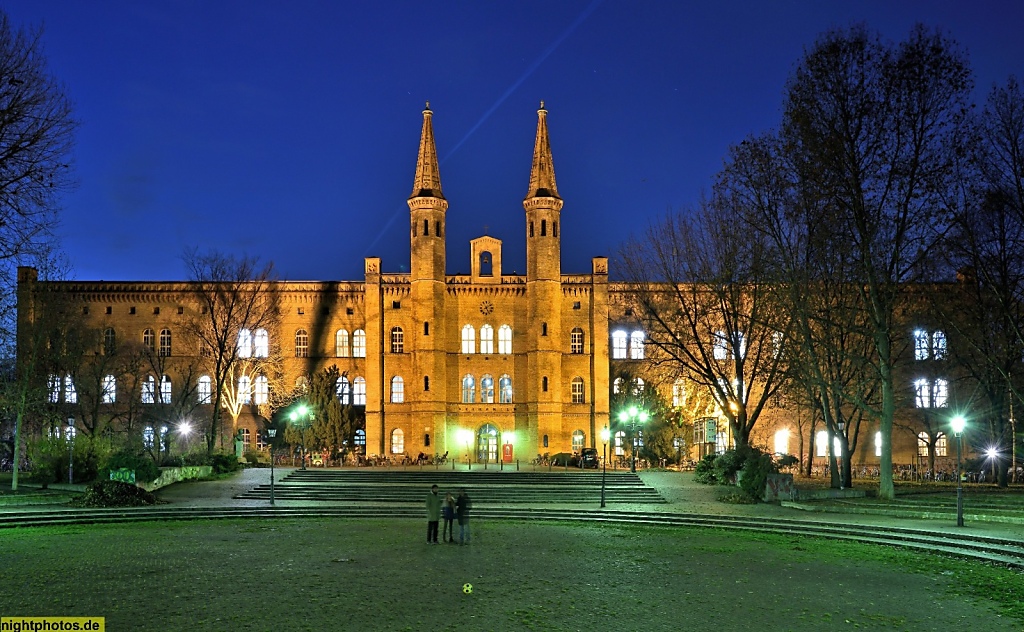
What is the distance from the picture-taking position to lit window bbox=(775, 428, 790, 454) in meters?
58.2

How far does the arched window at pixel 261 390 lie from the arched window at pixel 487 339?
13.8 metres

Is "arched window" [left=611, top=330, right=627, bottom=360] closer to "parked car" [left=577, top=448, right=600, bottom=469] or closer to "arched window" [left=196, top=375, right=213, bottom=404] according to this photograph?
"parked car" [left=577, top=448, right=600, bottom=469]

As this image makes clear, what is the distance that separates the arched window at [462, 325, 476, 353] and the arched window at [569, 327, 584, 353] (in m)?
5.84

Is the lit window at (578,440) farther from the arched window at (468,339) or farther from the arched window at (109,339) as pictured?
the arched window at (109,339)

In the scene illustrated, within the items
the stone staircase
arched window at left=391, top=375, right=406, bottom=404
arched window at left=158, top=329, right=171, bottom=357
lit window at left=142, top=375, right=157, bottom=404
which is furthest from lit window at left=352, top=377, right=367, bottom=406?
Result: the stone staircase

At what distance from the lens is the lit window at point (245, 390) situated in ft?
195

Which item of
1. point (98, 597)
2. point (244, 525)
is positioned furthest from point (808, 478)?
point (98, 597)

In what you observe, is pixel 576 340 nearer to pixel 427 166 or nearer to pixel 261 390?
pixel 427 166

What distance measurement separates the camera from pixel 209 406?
5984cm

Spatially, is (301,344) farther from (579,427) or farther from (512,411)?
(579,427)

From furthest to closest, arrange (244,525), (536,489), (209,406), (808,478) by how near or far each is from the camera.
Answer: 1. (209,406)
2. (808,478)
3. (536,489)
4. (244,525)

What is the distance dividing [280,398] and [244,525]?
32363mm

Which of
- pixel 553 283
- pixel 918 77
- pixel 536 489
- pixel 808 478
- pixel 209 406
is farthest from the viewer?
pixel 209 406

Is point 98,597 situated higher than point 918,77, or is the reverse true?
point 918,77
